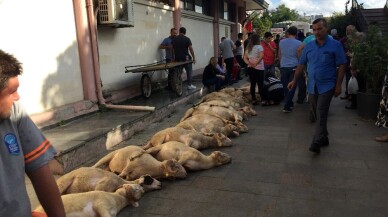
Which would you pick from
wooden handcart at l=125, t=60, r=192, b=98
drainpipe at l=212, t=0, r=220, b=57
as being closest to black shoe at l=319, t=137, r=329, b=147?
wooden handcart at l=125, t=60, r=192, b=98

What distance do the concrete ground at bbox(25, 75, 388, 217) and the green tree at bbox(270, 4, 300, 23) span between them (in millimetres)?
62906

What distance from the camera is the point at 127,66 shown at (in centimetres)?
938

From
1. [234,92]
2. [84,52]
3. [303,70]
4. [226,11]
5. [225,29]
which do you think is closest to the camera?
[303,70]

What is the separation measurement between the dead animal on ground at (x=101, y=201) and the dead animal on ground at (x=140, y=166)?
467mm

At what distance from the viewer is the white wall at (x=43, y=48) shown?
579 cm

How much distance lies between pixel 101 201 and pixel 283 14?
2745 inches

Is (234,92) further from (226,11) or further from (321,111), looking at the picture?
(226,11)

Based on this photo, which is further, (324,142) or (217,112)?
(217,112)

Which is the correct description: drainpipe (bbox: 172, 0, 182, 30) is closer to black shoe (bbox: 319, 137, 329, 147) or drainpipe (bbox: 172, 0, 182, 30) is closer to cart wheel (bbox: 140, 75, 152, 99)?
cart wheel (bbox: 140, 75, 152, 99)

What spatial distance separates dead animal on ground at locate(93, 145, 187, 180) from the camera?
4.20m

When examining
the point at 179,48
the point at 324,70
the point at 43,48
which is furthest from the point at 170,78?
the point at 324,70

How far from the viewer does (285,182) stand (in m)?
4.25

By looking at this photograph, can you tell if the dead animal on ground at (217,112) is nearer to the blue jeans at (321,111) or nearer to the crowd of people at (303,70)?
the crowd of people at (303,70)

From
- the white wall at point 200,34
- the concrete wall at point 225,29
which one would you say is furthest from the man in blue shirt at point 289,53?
the concrete wall at point 225,29
